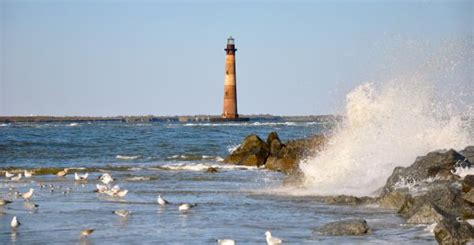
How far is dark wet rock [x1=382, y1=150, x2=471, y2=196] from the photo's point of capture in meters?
16.2

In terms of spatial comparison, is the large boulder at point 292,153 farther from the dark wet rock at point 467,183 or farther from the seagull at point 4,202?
the dark wet rock at point 467,183

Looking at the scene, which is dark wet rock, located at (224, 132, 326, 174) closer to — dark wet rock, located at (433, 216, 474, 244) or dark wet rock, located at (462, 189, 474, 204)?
dark wet rock, located at (462, 189, 474, 204)

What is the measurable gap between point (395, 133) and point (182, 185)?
5361mm

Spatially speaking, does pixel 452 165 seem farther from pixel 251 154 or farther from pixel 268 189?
pixel 251 154

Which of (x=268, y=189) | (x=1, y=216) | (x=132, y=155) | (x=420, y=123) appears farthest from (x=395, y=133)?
(x=132, y=155)

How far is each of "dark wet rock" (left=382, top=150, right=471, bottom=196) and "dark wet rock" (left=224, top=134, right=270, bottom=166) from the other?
13.9 metres

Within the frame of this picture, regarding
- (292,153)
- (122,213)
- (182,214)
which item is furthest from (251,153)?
(122,213)

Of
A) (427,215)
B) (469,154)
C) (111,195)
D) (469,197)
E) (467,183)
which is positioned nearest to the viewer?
(427,215)

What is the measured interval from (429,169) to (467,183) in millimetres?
1695

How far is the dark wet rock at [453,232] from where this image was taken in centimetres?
1131

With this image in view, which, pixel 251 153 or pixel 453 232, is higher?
pixel 453 232

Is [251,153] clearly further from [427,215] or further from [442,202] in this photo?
[427,215]

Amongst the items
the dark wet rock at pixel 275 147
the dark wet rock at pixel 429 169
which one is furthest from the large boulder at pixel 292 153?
the dark wet rock at pixel 429 169

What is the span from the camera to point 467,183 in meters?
14.5
